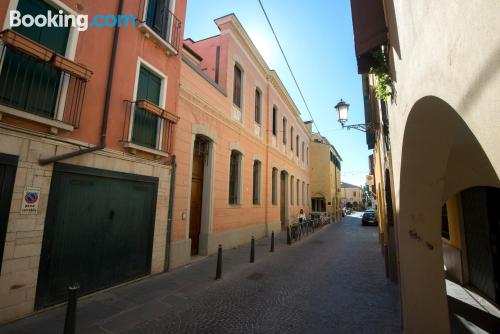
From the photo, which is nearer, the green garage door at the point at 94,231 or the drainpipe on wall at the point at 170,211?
the green garage door at the point at 94,231

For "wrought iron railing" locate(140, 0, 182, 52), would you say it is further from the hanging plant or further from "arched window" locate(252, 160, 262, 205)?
"arched window" locate(252, 160, 262, 205)

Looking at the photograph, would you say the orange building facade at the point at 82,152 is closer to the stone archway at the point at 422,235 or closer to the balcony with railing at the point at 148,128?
the balcony with railing at the point at 148,128

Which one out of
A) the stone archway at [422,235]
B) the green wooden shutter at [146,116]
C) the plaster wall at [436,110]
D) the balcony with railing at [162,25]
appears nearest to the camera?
the plaster wall at [436,110]

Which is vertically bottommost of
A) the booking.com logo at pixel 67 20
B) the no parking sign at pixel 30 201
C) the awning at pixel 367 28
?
Answer: the no parking sign at pixel 30 201

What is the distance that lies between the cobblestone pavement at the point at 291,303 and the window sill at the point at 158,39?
648cm

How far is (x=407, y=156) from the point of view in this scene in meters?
2.98

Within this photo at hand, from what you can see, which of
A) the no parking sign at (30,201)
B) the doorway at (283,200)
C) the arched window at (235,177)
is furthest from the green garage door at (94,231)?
the doorway at (283,200)

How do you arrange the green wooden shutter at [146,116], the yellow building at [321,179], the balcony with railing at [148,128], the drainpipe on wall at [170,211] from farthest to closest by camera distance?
the yellow building at [321,179] < the drainpipe on wall at [170,211] < the green wooden shutter at [146,116] < the balcony with railing at [148,128]

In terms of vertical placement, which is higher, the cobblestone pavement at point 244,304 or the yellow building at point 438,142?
the yellow building at point 438,142

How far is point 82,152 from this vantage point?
4.92 metres

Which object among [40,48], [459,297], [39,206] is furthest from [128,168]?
[459,297]

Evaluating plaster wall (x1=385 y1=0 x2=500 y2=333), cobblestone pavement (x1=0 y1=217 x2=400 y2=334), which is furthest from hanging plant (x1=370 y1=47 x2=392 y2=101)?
cobblestone pavement (x1=0 y1=217 x2=400 y2=334)

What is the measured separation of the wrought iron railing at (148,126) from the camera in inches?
240

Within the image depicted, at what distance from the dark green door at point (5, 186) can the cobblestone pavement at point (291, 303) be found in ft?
8.35
